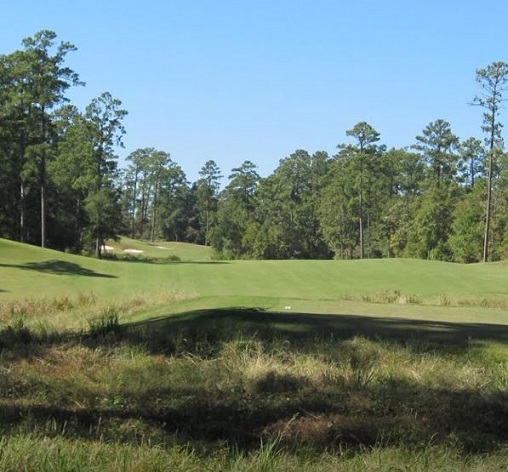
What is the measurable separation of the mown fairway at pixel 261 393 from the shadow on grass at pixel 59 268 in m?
21.1

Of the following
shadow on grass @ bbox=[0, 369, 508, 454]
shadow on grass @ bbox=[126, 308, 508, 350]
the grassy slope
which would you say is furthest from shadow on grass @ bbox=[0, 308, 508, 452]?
the grassy slope

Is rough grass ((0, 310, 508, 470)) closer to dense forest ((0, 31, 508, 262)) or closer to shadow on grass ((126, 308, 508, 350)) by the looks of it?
shadow on grass ((126, 308, 508, 350))

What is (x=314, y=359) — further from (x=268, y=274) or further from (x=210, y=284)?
(x=268, y=274)

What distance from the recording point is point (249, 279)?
35.2 metres

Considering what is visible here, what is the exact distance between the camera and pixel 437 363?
9.12 meters

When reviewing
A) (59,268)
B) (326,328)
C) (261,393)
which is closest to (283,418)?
(261,393)

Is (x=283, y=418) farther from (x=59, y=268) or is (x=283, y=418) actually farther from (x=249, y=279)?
(x=59, y=268)

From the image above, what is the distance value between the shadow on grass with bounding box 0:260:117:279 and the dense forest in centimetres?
1673

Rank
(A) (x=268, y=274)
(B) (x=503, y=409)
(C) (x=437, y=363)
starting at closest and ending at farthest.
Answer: (B) (x=503, y=409) < (C) (x=437, y=363) < (A) (x=268, y=274)

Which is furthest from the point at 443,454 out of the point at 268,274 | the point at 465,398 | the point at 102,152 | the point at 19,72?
Answer: the point at 102,152

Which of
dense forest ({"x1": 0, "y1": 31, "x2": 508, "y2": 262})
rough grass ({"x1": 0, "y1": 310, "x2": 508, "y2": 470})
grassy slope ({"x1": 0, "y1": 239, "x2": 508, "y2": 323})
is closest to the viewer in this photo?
rough grass ({"x1": 0, "y1": 310, "x2": 508, "y2": 470})

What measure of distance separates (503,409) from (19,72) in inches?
2018

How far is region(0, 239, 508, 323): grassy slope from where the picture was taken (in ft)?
90.7

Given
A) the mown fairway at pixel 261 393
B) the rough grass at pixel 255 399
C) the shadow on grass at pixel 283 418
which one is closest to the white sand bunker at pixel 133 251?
the mown fairway at pixel 261 393
